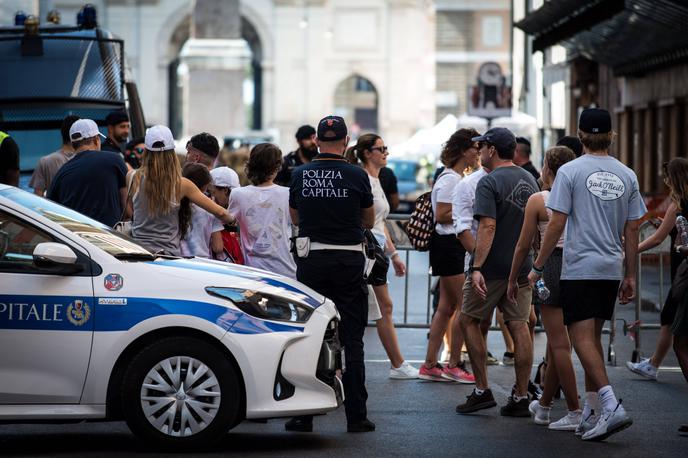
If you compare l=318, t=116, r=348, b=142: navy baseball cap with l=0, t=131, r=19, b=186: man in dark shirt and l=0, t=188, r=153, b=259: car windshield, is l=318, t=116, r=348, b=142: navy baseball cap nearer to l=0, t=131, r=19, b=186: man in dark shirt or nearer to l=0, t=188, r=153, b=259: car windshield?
l=0, t=188, r=153, b=259: car windshield

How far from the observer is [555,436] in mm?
9867

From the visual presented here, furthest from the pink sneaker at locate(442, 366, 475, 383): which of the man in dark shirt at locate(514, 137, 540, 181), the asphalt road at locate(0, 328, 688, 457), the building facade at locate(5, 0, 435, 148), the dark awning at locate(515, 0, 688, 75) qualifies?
the building facade at locate(5, 0, 435, 148)

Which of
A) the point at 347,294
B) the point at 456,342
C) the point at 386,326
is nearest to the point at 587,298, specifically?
the point at 347,294

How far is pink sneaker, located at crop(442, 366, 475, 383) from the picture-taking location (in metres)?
12.6

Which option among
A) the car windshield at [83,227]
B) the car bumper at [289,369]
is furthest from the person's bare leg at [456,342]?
the car windshield at [83,227]

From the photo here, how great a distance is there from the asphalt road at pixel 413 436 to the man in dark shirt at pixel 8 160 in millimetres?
2919

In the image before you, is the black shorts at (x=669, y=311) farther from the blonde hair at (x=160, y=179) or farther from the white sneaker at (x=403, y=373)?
the blonde hair at (x=160, y=179)

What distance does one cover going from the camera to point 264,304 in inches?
357

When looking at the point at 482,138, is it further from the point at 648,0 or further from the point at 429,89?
the point at 429,89

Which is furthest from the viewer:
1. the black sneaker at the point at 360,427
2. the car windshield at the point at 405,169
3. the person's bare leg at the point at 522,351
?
the car windshield at the point at 405,169

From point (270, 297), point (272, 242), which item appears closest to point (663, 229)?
point (272, 242)

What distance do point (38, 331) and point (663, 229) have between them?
5067mm

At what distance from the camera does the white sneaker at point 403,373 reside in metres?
12.7

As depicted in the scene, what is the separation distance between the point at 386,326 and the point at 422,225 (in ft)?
2.75
